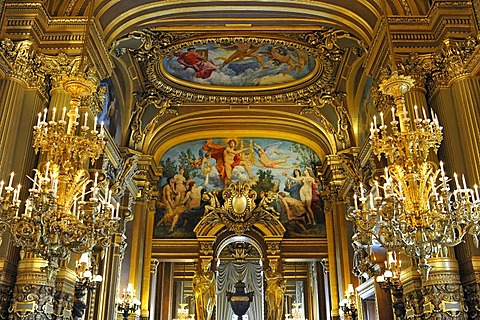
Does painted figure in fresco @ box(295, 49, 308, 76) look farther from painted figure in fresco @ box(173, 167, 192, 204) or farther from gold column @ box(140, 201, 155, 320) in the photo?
gold column @ box(140, 201, 155, 320)

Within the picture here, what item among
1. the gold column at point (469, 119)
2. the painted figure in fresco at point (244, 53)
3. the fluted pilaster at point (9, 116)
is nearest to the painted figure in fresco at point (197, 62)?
the painted figure in fresco at point (244, 53)

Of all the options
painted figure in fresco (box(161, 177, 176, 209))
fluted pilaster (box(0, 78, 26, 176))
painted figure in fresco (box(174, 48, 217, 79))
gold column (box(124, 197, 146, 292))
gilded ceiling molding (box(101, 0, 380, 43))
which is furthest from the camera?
painted figure in fresco (box(161, 177, 176, 209))

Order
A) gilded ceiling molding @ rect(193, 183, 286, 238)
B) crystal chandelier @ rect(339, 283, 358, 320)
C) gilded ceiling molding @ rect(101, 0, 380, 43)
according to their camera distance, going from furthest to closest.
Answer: gilded ceiling molding @ rect(193, 183, 286, 238), crystal chandelier @ rect(339, 283, 358, 320), gilded ceiling molding @ rect(101, 0, 380, 43)

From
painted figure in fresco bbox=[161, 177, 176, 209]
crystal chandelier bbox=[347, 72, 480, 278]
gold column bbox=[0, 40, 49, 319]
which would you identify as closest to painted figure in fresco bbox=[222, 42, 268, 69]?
painted figure in fresco bbox=[161, 177, 176, 209]

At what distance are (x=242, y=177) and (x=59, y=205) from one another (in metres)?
10.9

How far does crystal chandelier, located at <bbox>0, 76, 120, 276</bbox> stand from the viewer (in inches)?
198

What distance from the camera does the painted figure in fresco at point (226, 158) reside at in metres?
16.0

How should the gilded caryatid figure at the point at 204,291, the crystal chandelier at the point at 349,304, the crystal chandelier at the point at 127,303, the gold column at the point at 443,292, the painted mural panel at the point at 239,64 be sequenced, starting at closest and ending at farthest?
the gold column at the point at 443,292 < the crystal chandelier at the point at 127,303 < the crystal chandelier at the point at 349,304 < the painted mural panel at the point at 239,64 < the gilded caryatid figure at the point at 204,291

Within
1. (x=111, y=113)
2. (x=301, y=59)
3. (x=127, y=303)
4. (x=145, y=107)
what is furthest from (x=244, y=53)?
(x=127, y=303)

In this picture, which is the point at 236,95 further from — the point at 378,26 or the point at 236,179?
the point at 378,26

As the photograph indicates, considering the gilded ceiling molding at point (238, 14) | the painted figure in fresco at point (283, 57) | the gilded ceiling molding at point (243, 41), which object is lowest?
the gilded ceiling molding at point (238, 14)

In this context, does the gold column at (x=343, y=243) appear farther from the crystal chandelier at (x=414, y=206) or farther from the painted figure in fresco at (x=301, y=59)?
the crystal chandelier at (x=414, y=206)

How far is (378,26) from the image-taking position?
8008 millimetres

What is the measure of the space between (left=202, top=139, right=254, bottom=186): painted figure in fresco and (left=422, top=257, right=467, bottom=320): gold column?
1027 centimetres
